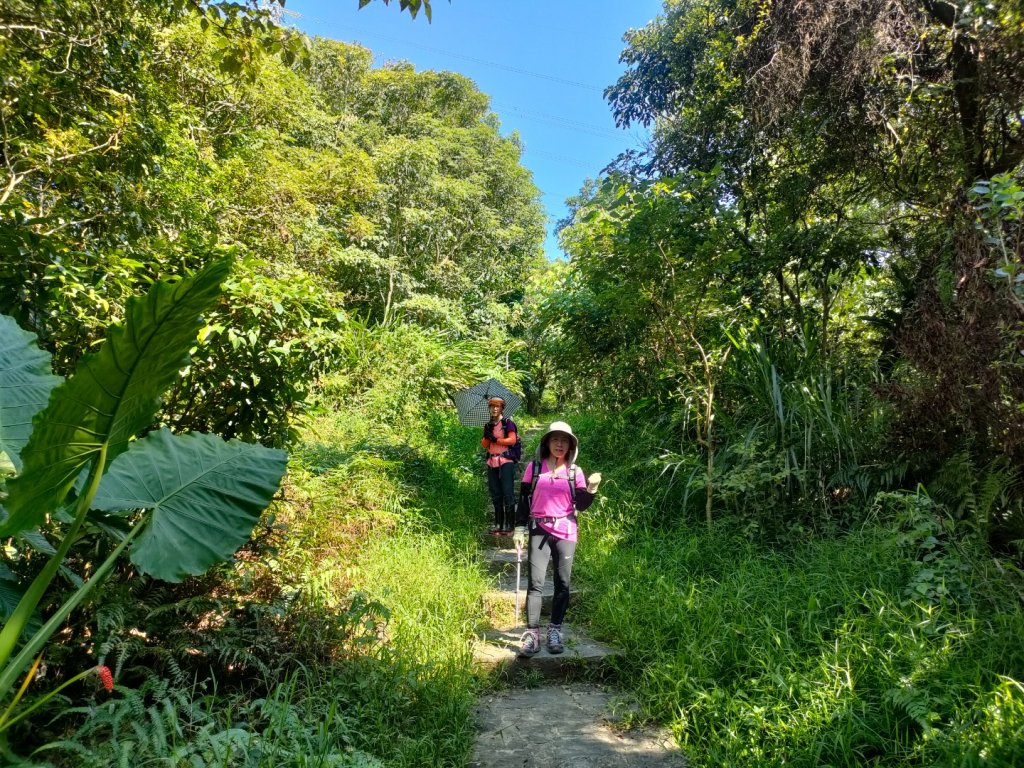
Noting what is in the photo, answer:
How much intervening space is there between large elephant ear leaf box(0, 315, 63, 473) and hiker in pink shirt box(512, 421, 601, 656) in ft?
8.55

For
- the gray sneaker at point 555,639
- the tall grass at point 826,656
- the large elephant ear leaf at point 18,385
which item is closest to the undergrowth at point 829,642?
the tall grass at point 826,656

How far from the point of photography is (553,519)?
145 inches

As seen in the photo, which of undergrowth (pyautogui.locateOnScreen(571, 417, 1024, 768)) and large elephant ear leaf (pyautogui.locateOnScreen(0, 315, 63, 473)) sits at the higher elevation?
large elephant ear leaf (pyautogui.locateOnScreen(0, 315, 63, 473))

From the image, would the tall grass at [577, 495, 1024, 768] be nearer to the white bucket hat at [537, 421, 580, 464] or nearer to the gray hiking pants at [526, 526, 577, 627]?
the gray hiking pants at [526, 526, 577, 627]

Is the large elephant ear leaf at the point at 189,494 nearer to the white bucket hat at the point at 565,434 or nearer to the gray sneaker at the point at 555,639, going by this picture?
the white bucket hat at the point at 565,434

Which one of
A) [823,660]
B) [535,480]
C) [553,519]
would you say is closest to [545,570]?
[553,519]

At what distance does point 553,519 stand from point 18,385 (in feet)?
8.98

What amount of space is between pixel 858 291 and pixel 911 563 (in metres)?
3.60

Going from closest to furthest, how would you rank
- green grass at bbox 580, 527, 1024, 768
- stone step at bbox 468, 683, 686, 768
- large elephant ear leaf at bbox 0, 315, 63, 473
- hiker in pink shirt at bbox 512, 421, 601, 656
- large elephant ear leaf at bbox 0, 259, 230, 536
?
large elephant ear leaf at bbox 0, 259, 230, 536
large elephant ear leaf at bbox 0, 315, 63, 473
green grass at bbox 580, 527, 1024, 768
stone step at bbox 468, 683, 686, 768
hiker in pink shirt at bbox 512, 421, 601, 656

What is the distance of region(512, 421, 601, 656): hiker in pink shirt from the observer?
Result: 3676 millimetres

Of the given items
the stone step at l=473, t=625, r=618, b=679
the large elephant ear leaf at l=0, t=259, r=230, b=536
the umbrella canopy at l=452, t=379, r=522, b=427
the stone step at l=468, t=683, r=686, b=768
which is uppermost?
the umbrella canopy at l=452, t=379, r=522, b=427

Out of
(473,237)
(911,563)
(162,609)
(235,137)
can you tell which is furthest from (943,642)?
(473,237)

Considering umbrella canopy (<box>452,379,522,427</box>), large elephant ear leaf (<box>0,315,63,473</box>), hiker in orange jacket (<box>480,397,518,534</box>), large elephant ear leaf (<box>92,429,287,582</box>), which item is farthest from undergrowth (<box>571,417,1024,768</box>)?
umbrella canopy (<box>452,379,522,427</box>)

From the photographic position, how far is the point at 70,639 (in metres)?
2.46
